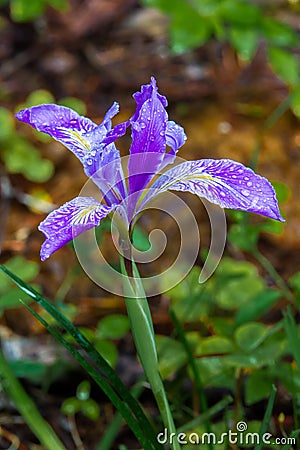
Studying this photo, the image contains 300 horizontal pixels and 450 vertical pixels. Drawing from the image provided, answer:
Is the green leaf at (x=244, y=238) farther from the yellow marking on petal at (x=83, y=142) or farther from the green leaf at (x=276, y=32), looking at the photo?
the green leaf at (x=276, y=32)

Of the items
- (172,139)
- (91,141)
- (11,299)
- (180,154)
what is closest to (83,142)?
(91,141)

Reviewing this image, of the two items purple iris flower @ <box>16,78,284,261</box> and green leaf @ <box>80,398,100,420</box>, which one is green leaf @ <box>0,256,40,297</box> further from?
purple iris flower @ <box>16,78,284,261</box>

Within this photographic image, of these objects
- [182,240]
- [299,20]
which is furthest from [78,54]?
[182,240]

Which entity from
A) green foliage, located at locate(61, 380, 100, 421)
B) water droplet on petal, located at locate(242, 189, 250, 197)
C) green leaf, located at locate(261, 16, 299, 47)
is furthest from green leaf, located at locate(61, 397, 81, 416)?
green leaf, located at locate(261, 16, 299, 47)

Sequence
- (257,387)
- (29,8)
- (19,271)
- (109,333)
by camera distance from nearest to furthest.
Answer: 1. (257,387)
2. (109,333)
3. (19,271)
4. (29,8)

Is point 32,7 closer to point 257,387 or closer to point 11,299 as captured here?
point 11,299

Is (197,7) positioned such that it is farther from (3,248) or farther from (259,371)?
(259,371)
